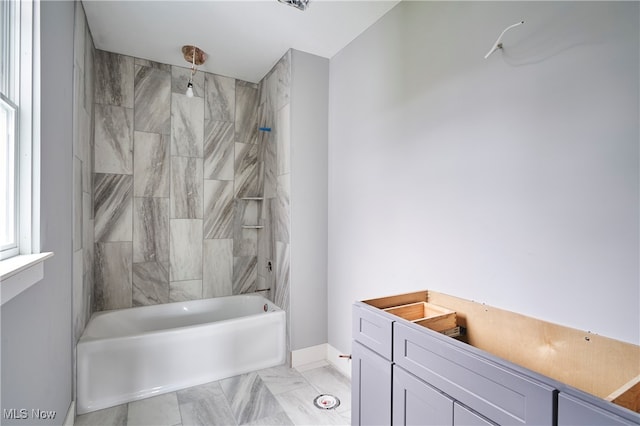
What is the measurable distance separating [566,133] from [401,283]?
3.93 ft

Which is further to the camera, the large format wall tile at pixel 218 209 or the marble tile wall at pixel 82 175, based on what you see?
the large format wall tile at pixel 218 209

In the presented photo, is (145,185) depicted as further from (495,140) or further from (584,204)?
(584,204)

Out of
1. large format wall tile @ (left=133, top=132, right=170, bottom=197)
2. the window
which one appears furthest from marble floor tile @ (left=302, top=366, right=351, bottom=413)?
large format wall tile @ (left=133, top=132, right=170, bottom=197)

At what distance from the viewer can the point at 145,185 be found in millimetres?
2957

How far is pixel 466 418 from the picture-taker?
1.07 meters

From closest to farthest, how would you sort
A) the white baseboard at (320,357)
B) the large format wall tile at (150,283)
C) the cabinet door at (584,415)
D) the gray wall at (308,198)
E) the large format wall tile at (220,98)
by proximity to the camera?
the cabinet door at (584,415), the white baseboard at (320,357), the gray wall at (308,198), the large format wall tile at (150,283), the large format wall tile at (220,98)

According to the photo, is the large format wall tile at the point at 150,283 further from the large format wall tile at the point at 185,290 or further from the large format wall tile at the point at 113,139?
the large format wall tile at the point at 113,139

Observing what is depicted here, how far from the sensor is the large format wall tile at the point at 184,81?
3059mm

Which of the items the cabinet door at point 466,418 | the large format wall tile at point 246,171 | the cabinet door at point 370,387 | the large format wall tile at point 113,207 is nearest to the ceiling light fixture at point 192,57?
the large format wall tile at point 246,171

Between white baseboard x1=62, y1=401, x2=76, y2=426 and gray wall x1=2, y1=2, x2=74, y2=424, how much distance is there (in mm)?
57

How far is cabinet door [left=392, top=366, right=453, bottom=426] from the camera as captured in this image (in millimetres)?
1145

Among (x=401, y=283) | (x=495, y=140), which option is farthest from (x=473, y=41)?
(x=401, y=283)

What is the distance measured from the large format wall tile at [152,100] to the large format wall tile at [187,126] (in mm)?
62

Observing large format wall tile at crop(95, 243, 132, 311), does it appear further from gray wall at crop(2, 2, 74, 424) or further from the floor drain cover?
the floor drain cover
